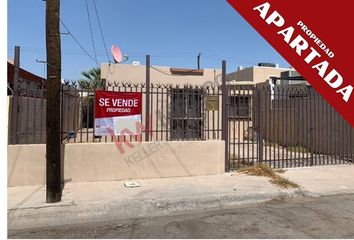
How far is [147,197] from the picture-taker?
7.18 metres

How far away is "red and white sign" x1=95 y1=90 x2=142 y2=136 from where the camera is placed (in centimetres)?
862

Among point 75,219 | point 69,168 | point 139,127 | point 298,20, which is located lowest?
point 75,219

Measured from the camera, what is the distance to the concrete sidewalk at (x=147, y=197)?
626cm

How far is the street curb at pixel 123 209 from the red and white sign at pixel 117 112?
7.70ft

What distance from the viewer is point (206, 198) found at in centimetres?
723

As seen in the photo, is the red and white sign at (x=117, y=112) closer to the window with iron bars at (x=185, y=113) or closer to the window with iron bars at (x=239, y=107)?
the window with iron bars at (x=185, y=113)

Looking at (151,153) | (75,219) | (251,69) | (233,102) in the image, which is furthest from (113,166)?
(251,69)

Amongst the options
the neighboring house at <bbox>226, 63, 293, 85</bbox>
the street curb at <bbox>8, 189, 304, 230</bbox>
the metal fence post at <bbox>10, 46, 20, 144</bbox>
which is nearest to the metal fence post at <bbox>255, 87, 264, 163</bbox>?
the street curb at <bbox>8, 189, 304, 230</bbox>

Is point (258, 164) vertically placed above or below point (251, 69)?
below

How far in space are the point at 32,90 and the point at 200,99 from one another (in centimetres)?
406

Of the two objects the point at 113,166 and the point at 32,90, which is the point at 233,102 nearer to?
the point at 113,166

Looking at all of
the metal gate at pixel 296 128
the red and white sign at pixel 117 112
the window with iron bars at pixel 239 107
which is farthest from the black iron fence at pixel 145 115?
the metal gate at pixel 296 128

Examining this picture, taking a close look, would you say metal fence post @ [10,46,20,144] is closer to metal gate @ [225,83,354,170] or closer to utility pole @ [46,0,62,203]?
utility pole @ [46,0,62,203]

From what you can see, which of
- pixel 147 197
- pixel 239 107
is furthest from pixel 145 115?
pixel 239 107
